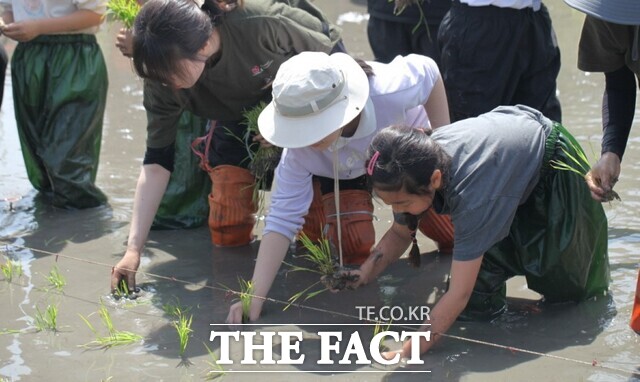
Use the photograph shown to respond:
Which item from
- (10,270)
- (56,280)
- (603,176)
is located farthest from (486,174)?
(10,270)

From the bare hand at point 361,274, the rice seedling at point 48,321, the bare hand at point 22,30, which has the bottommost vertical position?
the rice seedling at point 48,321

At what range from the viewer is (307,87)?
3660 millimetres

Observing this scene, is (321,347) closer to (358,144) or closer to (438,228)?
(358,144)

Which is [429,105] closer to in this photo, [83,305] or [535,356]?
[535,356]

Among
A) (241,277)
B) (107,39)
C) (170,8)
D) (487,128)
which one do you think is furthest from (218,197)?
(107,39)

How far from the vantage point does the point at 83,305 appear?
4.19 metres

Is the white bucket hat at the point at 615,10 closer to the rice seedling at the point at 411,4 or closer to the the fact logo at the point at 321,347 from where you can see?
the the fact logo at the point at 321,347

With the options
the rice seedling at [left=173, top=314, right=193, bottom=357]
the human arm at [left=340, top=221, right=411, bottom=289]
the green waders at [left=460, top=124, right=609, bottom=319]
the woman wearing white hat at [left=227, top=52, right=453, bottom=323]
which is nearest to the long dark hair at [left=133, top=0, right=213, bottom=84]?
the woman wearing white hat at [left=227, top=52, right=453, bottom=323]

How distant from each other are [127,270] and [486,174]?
1532mm

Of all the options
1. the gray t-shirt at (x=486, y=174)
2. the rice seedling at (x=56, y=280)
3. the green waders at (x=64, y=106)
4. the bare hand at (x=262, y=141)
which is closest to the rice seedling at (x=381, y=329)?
the gray t-shirt at (x=486, y=174)

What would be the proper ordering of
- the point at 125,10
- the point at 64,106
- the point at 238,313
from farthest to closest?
the point at 64,106, the point at 125,10, the point at 238,313

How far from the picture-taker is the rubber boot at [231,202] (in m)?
4.69

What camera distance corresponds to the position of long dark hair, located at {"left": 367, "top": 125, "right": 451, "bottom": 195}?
3.38m

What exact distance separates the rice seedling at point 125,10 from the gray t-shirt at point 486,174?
182 centimetres
